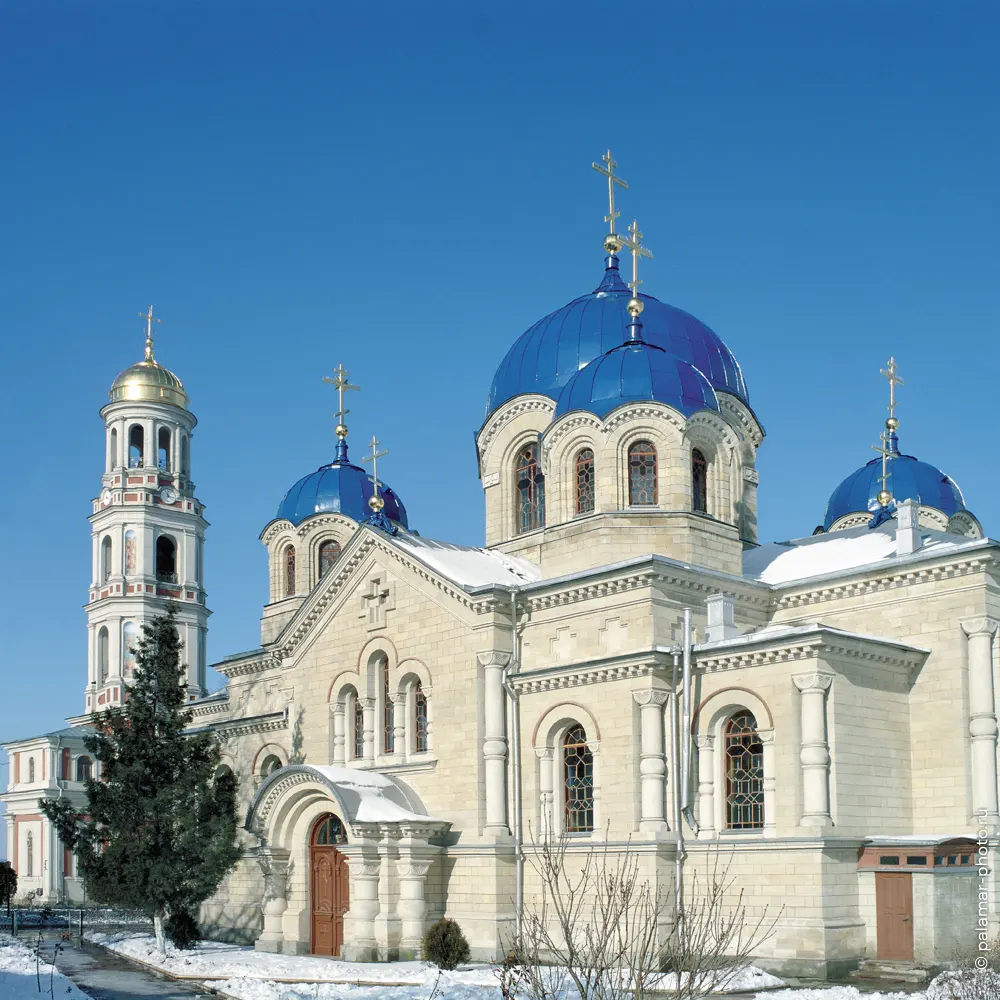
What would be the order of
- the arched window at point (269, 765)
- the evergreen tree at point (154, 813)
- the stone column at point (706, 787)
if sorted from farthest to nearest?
the arched window at point (269, 765) → the evergreen tree at point (154, 813) → the stone column at point (706, 787)

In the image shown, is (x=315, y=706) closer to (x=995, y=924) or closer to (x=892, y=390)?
(x=995, y=924)

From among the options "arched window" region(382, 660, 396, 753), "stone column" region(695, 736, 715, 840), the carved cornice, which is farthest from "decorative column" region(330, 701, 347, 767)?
the carved cornice

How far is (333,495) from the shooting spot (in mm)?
31266

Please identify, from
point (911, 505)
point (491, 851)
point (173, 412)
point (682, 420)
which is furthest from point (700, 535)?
point (173, 412)

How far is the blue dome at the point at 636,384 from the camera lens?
21938mm

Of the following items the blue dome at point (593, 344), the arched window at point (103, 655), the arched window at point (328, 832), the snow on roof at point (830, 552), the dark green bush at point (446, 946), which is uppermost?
the blue dome at point (593, 344)

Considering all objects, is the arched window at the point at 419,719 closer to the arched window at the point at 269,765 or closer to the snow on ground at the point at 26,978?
the arched window at the point at 269,765

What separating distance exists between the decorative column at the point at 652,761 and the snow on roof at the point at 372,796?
366cm

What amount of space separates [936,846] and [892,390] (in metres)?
14.2

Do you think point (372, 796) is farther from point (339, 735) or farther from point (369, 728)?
point (339, 735)

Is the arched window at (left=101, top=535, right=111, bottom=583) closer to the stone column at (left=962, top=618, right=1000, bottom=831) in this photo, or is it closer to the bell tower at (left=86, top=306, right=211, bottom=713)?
the bell tower at (left=86, top=306, right=211, bottom=713)

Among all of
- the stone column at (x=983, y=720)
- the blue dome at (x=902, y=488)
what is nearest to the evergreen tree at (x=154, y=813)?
the stone column at (x=983, y=720)

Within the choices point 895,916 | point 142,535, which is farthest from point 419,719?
point 142,535

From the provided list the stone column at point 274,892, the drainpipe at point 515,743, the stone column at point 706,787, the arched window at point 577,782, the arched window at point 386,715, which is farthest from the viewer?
the arched window at point 386,715
